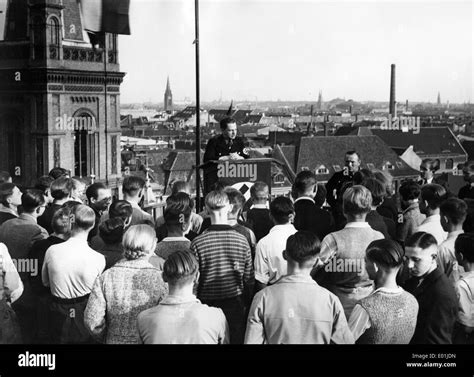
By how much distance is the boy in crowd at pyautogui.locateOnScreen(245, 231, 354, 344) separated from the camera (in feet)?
13.1

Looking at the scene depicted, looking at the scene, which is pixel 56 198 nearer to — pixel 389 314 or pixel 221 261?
pixel 221 261

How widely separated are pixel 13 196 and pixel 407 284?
3518 millimetres

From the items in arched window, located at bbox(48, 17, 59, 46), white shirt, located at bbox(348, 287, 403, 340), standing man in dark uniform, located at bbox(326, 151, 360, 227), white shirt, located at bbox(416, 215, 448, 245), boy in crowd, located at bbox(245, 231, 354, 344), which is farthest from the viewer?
arched window, located at bbox(48, 17, 59, 46)

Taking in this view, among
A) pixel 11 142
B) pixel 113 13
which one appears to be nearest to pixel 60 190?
pixel 113 13

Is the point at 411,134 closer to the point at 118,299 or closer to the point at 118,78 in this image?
the point at 118,78

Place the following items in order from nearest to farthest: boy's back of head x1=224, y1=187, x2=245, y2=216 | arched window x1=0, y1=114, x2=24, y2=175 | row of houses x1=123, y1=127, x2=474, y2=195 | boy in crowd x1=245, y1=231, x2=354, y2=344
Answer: boy in crowd x1=245, y1=231, x2=354, y2=344 → boy's back of head x1=224, y1=187, x2=245, y2=216 → arched window x1=0, y1=114, x2=24, y2=175 → row of houses x1=123, y1=127, x2=474, y2=195

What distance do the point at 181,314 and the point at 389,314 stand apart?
1319mm

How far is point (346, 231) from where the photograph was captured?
4.84 m

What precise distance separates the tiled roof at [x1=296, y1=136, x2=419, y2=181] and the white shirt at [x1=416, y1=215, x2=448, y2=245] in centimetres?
2482

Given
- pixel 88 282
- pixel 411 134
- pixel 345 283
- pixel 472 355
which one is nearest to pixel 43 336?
pixel 88 282

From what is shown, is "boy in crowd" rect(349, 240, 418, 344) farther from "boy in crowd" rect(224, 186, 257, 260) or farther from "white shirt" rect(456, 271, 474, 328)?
"boy in crowd" rect(224, 186, 257, 260)

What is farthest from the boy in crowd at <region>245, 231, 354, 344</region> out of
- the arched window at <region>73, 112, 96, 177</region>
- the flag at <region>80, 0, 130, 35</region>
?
the arched window at <region>73, 112, 96, 177</region>

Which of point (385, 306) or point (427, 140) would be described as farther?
point (427, 140)

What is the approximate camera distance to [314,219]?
573 cm
